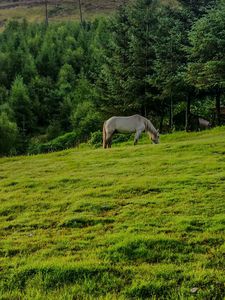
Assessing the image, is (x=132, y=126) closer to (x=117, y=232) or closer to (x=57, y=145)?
(x=117, y=232)

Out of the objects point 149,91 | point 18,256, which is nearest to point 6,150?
point 149,91

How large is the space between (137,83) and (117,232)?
2888cm

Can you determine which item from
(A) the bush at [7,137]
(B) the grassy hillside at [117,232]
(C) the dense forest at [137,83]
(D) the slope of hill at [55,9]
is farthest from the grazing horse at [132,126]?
(D) the slope of hill at [55,9]

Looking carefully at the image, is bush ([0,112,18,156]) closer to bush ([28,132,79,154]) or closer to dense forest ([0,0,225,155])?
dense forest ([0,0,225,155])

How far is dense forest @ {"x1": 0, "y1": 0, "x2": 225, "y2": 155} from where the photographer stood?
109ft

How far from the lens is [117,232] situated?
10.6 meters

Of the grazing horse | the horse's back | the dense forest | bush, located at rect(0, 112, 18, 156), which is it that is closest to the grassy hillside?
the grazing horse

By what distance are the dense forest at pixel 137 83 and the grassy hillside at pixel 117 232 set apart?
17161mm

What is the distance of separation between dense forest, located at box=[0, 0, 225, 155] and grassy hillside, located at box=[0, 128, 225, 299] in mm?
17161

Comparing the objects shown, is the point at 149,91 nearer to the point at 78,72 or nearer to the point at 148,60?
the point at 148,60

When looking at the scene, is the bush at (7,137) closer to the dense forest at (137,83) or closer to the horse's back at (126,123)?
the dense forest at (137,83)

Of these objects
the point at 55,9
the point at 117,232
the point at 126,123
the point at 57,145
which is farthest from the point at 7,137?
the point at 55,9

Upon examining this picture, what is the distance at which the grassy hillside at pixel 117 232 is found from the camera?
8.11 metres

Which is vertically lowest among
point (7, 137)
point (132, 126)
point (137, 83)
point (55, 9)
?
point (7, 137)
